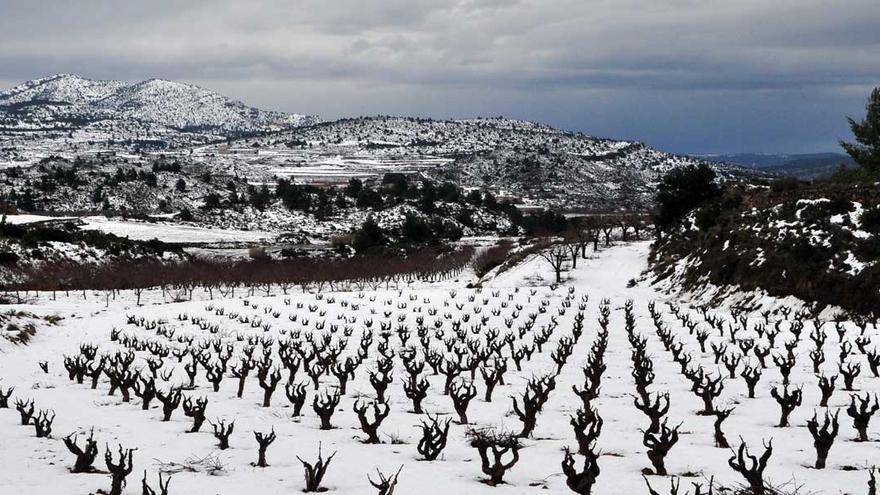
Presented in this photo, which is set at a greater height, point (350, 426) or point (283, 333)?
point (350, 426)

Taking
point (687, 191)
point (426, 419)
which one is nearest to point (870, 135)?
point (687, 191)

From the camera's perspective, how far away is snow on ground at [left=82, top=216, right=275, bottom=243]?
110444 mm

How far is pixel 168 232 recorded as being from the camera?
388 ft

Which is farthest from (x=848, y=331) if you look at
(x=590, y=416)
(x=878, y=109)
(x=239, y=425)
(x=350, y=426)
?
(x=878, y=109)

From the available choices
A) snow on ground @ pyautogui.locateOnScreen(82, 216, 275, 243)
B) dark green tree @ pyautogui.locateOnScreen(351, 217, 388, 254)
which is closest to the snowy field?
dark green tree @ pyautogui.locateOnScreen(351, 217, 388, 254)

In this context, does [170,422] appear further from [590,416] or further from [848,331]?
[848,331]

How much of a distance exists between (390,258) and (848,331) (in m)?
68.5

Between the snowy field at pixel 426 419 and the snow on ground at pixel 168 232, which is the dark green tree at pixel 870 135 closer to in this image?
the snowy field at pixel 426 419

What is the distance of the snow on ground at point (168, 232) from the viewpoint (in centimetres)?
11044

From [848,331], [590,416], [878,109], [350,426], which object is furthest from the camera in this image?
[878,109]

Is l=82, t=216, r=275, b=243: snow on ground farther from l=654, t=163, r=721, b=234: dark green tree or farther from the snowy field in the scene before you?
the snowy field

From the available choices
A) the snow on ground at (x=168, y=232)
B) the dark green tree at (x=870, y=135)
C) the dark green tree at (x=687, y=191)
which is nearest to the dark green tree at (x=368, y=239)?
the snow on ground at (x=168, y=232)

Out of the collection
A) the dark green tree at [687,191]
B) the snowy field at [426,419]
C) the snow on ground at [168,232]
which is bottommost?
the snow on ground at [168,232]

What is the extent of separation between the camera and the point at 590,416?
11648 millimetres
